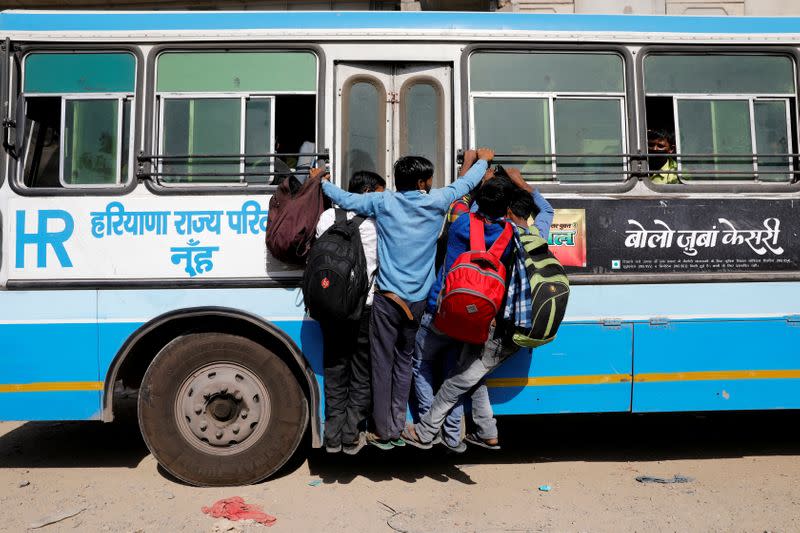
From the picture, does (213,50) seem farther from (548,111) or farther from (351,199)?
(548,111)

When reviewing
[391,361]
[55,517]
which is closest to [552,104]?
[391,361]

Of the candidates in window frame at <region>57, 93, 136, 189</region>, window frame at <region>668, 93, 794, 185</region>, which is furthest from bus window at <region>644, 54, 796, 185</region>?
window frame at <region>57, 93, 136, 189</region>

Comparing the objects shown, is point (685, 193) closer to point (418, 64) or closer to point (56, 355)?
point (418, 64)

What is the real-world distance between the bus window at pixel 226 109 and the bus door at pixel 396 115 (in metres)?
0.30

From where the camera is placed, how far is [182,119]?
15.0 ft

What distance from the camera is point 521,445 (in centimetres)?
553

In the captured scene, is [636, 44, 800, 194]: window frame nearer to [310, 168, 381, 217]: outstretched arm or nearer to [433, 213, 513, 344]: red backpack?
[433, 213, 513, 344]: red backpack

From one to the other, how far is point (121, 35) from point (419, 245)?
7.76 ft

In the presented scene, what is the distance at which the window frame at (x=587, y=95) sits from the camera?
460 centimetres

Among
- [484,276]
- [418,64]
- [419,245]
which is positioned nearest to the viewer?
[484,276]

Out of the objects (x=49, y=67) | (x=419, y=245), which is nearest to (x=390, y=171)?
(x=419, y=245)

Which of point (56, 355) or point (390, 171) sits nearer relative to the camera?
point (56, 355)

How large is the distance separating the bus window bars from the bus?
14 millimetres

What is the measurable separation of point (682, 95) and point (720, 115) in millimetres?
296
